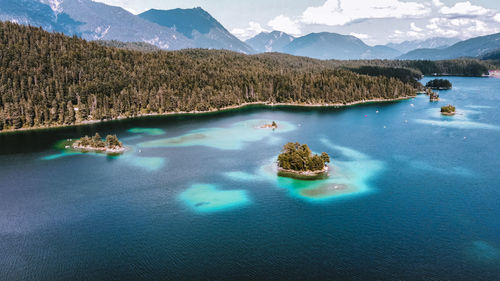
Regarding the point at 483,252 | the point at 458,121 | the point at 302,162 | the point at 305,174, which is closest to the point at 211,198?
the point at 305,174

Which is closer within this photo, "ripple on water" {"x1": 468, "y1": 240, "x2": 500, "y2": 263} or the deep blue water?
the deep blue water

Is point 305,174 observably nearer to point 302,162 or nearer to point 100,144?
point 302,162

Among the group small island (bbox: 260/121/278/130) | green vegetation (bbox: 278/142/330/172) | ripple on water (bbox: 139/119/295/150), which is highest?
small island (bbox: 260/121/278/130)

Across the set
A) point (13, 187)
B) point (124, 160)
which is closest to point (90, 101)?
point (124, 160)

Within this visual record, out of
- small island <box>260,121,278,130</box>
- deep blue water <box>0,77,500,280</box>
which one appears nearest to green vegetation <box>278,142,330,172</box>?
deep blue water <box>0,77,500,280</box>

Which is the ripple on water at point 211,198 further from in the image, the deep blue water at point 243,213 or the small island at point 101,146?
the small island at point 101,146

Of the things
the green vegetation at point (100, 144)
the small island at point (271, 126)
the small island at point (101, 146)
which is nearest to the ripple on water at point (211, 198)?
the small island at point (101, 146)

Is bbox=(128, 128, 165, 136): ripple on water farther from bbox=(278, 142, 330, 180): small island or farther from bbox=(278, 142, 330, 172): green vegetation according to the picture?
bbox=(278, 142, 330, 180): small island
